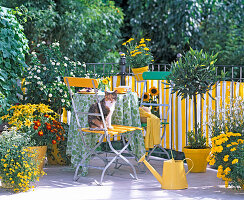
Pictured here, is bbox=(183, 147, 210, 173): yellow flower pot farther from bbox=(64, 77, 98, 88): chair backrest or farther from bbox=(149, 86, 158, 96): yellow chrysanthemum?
bbox=(64, 77, 98, 88): chair backrest

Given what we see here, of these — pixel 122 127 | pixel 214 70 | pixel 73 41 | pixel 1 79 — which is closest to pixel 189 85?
pixel 214 70

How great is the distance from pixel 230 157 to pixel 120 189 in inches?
39.8

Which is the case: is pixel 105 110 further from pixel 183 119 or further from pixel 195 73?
pixel 183 119

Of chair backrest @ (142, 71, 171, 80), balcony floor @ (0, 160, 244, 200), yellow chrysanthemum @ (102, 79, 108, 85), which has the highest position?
chair backrest @ (142, 71, 171, 80)

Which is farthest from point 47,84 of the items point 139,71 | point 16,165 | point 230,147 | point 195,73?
point 230,147

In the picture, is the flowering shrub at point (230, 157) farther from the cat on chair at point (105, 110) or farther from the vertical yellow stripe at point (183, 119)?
the vertical yellow stripe at point (183, 119)

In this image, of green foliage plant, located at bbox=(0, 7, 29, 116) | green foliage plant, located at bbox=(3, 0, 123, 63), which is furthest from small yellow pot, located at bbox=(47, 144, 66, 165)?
green foliage plant, located at bbox=(3, 0, 123, 63)

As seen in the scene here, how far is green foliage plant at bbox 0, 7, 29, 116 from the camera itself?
5305 millimetres

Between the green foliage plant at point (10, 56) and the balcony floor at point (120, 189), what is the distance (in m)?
1.17

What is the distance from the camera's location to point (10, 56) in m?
5.42

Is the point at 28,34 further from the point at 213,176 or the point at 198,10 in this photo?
the point at 213,176

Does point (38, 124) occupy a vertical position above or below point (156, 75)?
below

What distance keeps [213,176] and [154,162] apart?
37.8 inches

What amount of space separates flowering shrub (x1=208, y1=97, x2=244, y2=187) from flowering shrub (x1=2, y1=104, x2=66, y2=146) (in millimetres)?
1687
